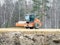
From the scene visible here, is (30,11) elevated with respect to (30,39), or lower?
elevated

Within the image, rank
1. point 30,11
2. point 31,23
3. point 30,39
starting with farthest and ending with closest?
point 30,11, point 31,23, point 30,39

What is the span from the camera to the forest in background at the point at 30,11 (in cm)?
178

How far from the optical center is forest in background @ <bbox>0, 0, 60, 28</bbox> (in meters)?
1.78

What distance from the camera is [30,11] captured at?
1.82m

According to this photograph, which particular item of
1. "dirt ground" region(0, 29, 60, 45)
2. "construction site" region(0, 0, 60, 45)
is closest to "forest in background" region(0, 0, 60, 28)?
"construction site" region(0, 0, 60, 45)

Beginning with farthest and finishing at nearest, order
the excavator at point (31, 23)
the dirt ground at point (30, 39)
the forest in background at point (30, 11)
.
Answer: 1. the forest in background at point (30, 11)
2. the excavator at point (31, 23)
3. the dirt ground at point (30, 39)

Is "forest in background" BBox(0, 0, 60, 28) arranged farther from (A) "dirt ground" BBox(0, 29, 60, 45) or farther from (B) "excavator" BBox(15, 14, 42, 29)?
(A) "dirt ground" BBox(0, 29, 60, 45)

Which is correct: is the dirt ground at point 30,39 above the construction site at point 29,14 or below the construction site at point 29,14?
below

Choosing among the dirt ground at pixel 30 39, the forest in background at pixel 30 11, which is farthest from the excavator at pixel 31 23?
the dirt ground at pixel 30 39

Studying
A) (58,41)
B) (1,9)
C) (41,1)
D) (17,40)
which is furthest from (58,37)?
(1,9)

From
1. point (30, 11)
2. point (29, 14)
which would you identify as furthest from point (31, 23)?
point (30, 11)

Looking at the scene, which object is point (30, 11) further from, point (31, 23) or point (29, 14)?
point (31, 23)

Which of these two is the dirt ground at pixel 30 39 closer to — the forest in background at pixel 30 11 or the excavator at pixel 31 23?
the excavator at pixel 31 23

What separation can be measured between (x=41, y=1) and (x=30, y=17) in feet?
1.02
